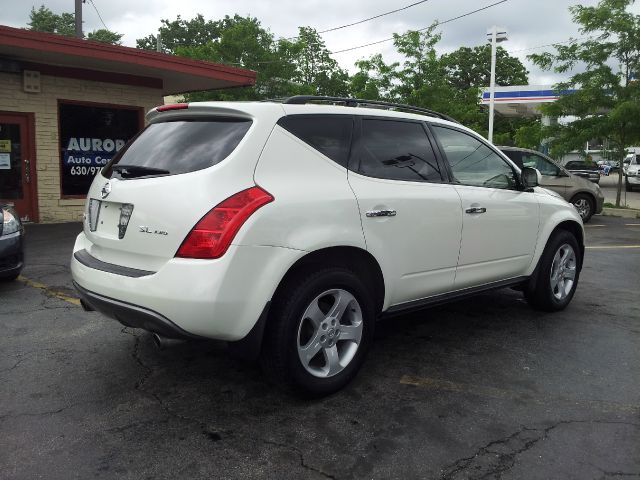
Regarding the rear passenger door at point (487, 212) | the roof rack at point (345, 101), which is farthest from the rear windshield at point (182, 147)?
the rear passenger door at point (487, 212)

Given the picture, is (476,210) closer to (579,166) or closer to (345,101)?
(345,101)

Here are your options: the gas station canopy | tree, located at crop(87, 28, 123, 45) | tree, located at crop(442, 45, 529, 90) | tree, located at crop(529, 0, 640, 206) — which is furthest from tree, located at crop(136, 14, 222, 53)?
tree, located at crop(529, 0, 640, 206)

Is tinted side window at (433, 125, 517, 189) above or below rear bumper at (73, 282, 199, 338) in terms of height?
above

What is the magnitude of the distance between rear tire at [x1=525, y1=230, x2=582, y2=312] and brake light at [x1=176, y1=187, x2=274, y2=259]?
3.22 m

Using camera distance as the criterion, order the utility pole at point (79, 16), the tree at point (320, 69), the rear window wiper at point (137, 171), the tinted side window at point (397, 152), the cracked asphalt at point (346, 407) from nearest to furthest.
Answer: the cracked asphalt at point (346, 407), the rear window wiper at point (137, 171), the tinted side window at point (397, 152), the utility pole at point (79, 16), the tree at point (320, 69)

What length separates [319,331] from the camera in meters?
3.31

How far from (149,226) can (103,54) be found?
873 centimetres

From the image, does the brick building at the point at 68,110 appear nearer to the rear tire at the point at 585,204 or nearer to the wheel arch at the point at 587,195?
the wheel arch at the point at 587,195

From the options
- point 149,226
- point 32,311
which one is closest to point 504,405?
point 149,226

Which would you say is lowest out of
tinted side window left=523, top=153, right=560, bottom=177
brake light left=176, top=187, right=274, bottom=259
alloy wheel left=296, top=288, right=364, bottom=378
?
alloy wheel left=296, top=288, right=364, bottom=378

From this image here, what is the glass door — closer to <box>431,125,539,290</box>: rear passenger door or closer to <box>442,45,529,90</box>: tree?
<box>431,125,539,290</box>: rear passenger door

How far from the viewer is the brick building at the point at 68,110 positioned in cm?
1101

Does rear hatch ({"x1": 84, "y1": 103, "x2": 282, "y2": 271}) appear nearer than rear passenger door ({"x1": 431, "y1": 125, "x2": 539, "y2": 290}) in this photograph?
Yes

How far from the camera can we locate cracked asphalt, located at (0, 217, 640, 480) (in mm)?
2707
